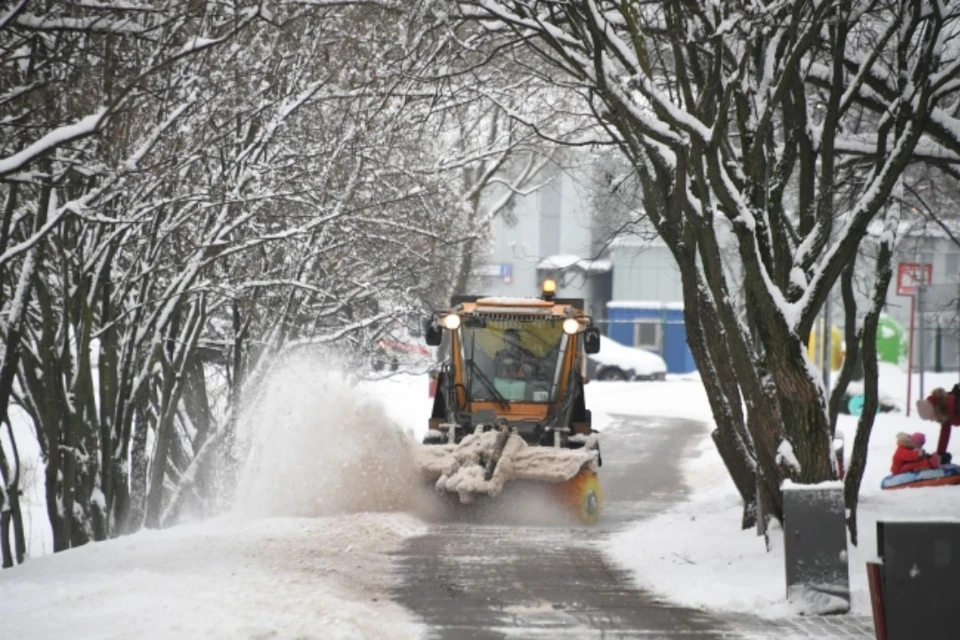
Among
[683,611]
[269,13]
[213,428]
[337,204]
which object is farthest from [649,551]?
[213,428]

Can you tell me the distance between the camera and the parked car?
166 ft

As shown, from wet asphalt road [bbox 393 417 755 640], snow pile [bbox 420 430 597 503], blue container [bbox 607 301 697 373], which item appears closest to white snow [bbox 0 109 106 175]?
wet asphalt road [bbox 393 417 755 640]

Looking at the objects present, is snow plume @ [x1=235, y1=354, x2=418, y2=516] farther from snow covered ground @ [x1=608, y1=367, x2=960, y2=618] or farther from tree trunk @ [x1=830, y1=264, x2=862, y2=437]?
tree trunk @ [x1=830, y1=264, x2=862, y2=437]

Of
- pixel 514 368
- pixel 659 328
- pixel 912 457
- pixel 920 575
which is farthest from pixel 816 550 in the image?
pixel 659 328

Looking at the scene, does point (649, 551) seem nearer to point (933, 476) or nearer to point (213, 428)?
point (933, 476)

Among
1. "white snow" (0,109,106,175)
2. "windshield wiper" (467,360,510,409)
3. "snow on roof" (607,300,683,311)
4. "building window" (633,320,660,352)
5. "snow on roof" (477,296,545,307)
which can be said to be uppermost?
"white snow" (0,109,106,175)

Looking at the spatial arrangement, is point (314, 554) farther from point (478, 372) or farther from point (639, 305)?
point (639, 305)

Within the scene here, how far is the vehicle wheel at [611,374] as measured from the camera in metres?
50.7

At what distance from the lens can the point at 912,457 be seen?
18750mm

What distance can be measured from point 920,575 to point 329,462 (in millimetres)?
10730

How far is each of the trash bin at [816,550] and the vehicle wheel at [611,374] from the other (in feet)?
133

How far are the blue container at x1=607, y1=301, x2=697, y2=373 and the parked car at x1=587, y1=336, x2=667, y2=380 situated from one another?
19.1 ft

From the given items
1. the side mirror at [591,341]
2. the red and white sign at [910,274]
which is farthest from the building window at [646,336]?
the side mirror at [591,341]

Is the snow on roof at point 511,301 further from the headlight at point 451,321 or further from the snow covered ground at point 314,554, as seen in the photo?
the snow covered ground at point 314,554
